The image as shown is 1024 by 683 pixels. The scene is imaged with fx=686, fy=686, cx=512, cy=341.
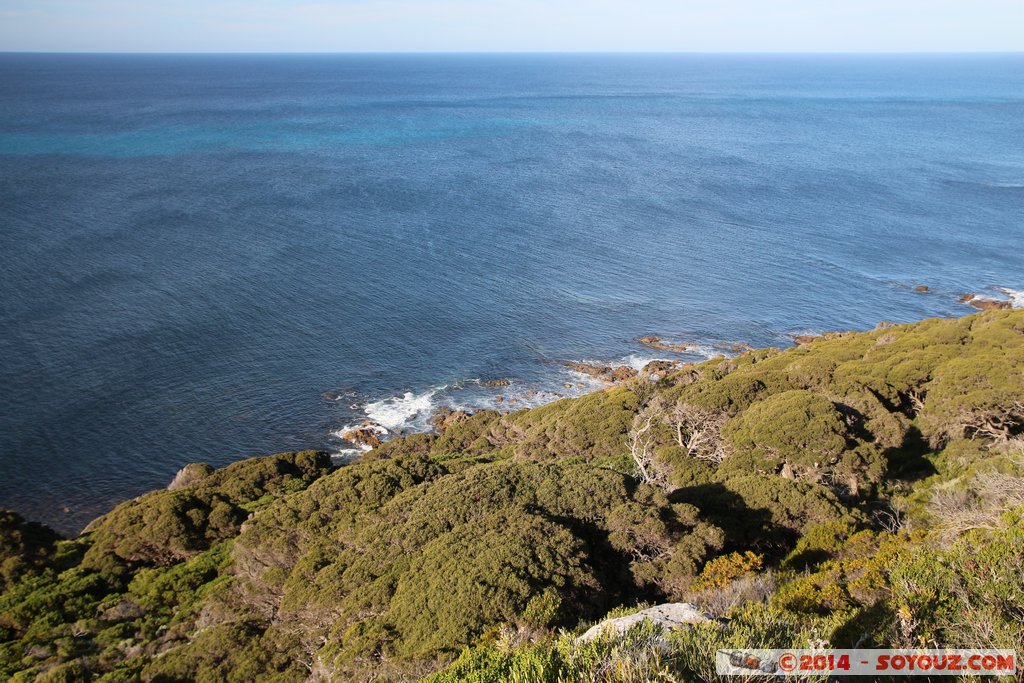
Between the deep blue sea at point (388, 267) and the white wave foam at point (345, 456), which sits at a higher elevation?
the deep blue sea at point (388, 267)

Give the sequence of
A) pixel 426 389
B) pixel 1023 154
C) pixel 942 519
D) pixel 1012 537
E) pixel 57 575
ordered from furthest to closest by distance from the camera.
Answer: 1. pixel 1023 154
2. pixel 426 389
3. pixel 57 575
4. pixel 942 519
5. pixel 1012 537

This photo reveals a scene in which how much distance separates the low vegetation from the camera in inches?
519

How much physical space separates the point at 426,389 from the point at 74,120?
417 ft

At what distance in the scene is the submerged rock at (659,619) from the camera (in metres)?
12.7

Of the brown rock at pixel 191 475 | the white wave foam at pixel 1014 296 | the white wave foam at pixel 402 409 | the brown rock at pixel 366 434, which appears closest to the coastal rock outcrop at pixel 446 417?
the white wave foam at pixel 402 409

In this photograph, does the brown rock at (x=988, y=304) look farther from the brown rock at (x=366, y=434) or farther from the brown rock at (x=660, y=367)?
the brown rock at (x=366, y=434)

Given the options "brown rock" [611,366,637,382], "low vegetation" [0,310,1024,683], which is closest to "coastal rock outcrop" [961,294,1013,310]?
"low vegetation" [0,310,1024,683]

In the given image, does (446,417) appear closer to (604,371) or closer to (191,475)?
(604,371)

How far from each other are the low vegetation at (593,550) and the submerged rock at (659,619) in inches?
21.0

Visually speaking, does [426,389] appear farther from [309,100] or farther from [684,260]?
[309,100]

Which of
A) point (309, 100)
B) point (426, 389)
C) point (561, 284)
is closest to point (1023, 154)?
point (561, 284)

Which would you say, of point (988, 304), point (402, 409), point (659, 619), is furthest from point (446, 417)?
point (988, 304)

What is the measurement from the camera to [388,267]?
69.0m

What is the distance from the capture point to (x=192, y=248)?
69.2 m
